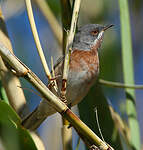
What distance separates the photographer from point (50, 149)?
8.48 ft

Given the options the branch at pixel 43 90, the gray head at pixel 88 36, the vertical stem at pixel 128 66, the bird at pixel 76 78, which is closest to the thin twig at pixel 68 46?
the branch at pixel 43 90

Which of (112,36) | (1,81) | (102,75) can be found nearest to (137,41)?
(112,36)

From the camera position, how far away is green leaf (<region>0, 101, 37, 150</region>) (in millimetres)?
1349

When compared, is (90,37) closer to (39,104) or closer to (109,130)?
(39,104)

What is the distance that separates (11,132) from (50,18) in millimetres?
1861

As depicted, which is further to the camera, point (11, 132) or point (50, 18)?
point (50, 18)

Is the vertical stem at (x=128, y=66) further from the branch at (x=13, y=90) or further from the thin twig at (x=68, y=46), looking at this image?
the branch at (x=13, y=90)

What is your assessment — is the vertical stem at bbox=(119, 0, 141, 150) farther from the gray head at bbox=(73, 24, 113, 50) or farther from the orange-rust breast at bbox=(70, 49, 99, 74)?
the gray head at bbox=(73, 24, 113, 50)

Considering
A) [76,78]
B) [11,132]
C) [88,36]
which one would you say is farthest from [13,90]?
[88,36]

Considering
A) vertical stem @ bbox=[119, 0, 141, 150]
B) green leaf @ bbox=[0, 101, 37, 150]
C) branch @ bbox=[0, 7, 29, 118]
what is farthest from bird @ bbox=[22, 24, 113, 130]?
green leaf @ bbox=[0, 101, 37, 150]

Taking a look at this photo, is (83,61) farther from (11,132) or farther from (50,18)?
(11,132)

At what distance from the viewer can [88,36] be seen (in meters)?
3.54

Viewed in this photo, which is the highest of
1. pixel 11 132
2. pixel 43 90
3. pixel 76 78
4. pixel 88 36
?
pixel 43 90

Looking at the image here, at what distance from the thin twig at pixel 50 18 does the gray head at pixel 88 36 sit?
→ 0.37 meters
